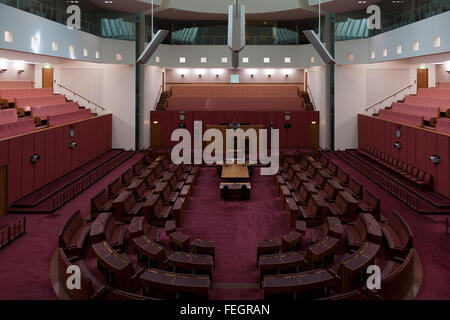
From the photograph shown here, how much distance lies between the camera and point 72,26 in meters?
20.9

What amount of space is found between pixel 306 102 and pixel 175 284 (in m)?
22.3

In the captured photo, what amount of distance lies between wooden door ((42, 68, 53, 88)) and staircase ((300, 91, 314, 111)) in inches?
599

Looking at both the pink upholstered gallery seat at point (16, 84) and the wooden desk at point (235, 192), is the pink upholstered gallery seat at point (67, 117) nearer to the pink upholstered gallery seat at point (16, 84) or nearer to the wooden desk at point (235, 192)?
the pink upholstered gallery seat at point (16, 84)

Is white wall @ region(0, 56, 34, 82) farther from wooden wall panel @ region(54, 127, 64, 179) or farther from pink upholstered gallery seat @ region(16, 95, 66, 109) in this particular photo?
wooden wall panel @ region(54, 127, 64, 179)

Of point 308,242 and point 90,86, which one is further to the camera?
point 90,86

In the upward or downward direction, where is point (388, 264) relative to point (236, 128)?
downward

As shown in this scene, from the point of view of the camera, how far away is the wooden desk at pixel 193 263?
8031 mm

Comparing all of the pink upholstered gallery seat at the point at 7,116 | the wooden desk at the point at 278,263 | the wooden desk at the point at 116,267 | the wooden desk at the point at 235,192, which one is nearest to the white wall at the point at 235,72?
the pink upholstered gallery seat at the point at 7,116

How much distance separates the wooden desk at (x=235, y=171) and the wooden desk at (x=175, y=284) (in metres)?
9.41
